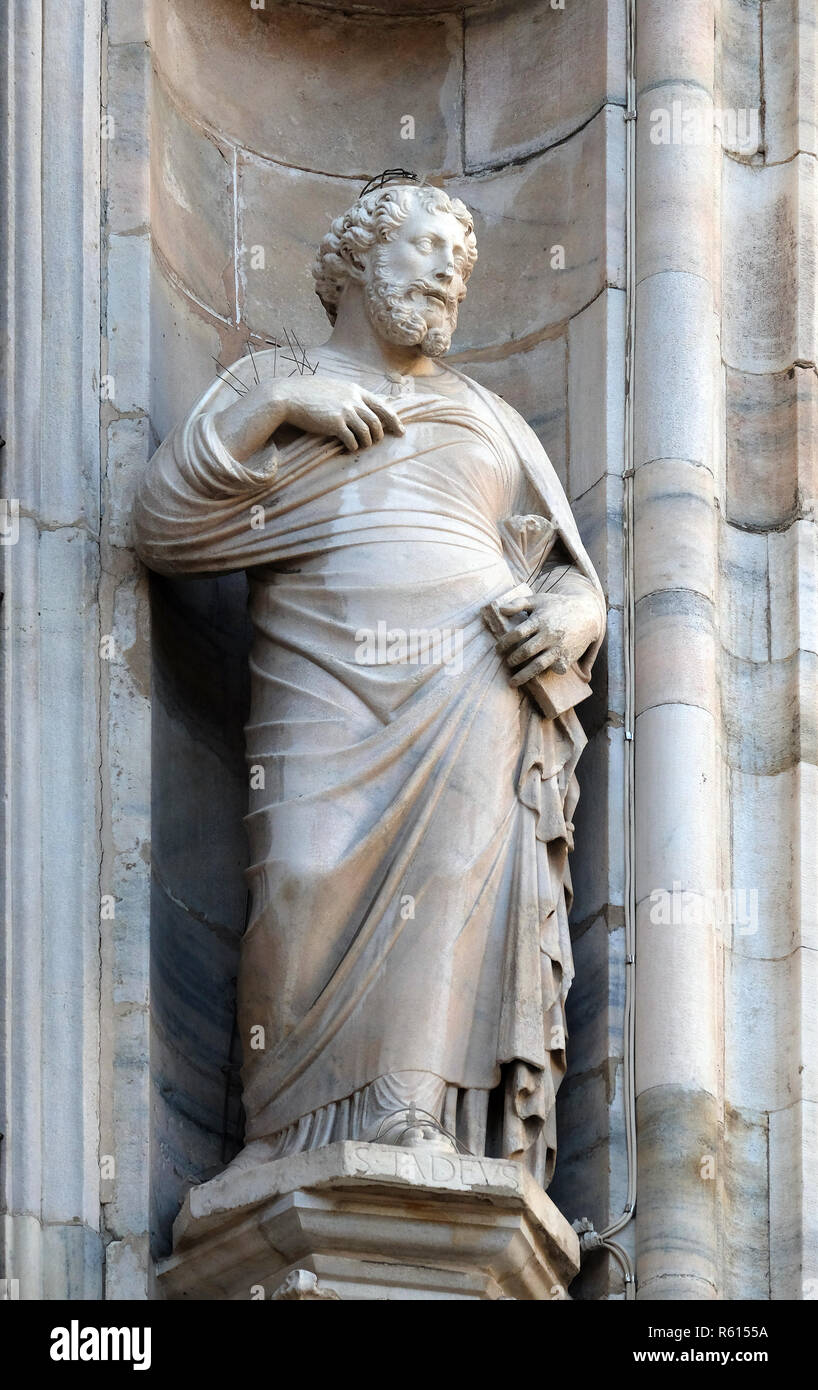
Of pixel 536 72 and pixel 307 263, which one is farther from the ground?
pixel 536 72

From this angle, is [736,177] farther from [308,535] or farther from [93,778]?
[93,778]

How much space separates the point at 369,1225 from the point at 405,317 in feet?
6.72

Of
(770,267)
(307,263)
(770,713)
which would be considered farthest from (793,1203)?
(307,263)

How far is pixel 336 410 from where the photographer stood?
897cm

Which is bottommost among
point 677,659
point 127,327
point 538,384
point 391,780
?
point 391,780

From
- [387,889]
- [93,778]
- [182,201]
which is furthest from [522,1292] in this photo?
[182,201]

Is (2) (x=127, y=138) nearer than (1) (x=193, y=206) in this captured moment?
Yes

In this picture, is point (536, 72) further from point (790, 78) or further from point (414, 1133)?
point (414, 1133)

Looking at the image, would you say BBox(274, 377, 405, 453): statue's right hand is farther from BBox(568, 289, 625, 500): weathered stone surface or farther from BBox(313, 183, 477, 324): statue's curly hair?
BBox(568, 289, 625, 500): weathered stone surface

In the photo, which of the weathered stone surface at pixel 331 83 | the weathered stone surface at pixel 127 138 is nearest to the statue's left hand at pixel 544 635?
the weathered stone surface at pixel 127 138

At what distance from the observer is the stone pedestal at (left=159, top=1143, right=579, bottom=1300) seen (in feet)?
27.2

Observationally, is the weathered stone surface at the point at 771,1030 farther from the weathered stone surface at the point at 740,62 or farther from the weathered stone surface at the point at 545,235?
the weathered stone surface at the point at 740,62

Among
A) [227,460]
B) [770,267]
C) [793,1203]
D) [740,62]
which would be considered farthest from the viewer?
[740,62]

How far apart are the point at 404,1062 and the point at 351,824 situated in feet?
1.73
